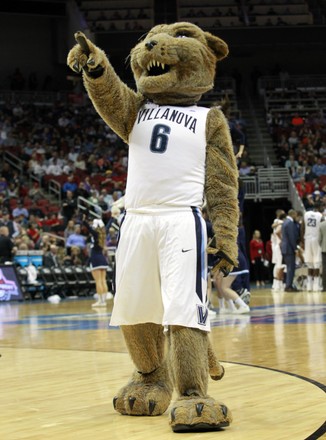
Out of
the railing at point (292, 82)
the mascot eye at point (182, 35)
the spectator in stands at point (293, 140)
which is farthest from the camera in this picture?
the railing at point (292, 82)

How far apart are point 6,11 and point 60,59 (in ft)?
8.62

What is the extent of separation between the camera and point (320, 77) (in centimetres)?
3397

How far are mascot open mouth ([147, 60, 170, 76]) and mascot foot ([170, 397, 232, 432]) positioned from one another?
6.19 ft

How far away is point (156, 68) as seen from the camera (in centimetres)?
529

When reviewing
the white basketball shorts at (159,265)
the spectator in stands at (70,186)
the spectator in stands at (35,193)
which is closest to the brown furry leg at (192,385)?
the white basketball shorts at (159,265)

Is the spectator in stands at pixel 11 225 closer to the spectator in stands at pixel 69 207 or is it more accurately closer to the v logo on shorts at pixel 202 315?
the spectator in stands at pixel 69 207

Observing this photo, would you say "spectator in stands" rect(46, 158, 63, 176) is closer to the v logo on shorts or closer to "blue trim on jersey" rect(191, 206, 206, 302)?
"blue trim on jersey" rect(191, 206, 206, 302)

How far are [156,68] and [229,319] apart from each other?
688 centimetres

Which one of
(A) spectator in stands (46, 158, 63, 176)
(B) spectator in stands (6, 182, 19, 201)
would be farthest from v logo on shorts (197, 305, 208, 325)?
(A) spectator in stands (46, 158, 63, 176)

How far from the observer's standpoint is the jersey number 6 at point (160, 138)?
16.8 feet

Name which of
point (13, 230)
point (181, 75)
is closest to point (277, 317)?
point (181, 75)

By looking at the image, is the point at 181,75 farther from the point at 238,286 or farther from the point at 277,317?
the point at 238,286

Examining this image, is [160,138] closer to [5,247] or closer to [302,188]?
[5,247]

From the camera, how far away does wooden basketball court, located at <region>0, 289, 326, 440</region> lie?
177 inches
